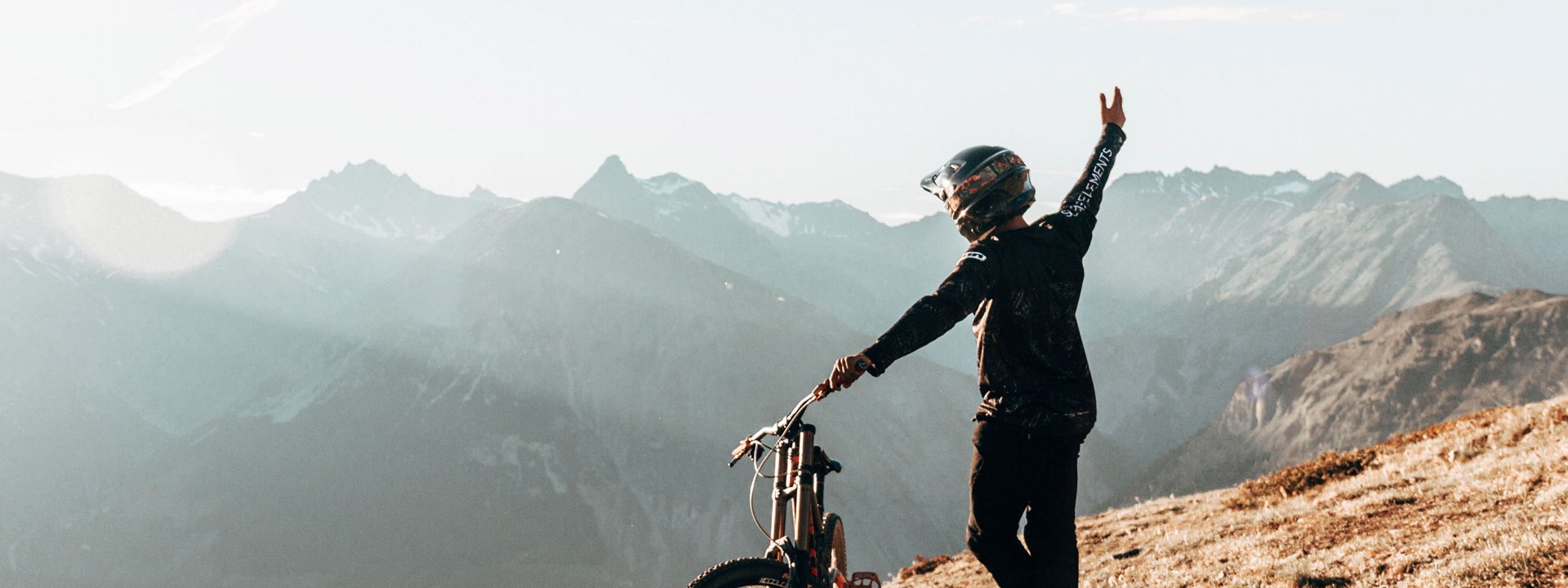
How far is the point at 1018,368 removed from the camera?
5.45 m

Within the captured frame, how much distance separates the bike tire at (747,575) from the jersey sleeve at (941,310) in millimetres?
1555

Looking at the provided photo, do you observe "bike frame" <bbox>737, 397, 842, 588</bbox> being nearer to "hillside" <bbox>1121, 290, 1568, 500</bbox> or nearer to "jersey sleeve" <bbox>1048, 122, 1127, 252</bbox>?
"jersey sleeve" <bbox>1048, 122, 1127, 252</bbox>

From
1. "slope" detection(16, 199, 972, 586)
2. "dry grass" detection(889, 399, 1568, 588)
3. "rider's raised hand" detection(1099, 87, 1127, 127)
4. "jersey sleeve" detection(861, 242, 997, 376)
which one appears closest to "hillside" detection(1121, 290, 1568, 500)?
"slope" detection(16, 199, 972, 586)

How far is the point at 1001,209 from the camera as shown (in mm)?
5691

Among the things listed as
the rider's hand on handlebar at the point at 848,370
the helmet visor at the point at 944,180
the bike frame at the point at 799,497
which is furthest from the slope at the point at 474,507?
the rider's hand on handlebar at the point at 848,370

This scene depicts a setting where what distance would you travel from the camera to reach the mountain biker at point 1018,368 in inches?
211

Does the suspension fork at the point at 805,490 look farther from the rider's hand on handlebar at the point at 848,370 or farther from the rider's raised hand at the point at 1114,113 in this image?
the rider's raised hand at the point at 1114,113

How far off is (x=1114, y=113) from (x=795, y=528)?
4038 millimetres

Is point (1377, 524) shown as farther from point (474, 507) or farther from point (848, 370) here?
point (474, 507)

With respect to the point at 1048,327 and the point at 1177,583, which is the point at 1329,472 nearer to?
the point at 1177,583

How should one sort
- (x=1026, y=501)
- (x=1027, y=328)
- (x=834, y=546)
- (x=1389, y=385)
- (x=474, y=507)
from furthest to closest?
1. (x=474, y=507)
2. (x=1389, y=385)
3. (x=834, y=546)
4. (x=1026, y=501)
5. (x=1027, y=328)

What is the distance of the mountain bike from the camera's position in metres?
5.69

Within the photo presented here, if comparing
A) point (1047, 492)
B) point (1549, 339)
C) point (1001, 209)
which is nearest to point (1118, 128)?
point (1001, 209)

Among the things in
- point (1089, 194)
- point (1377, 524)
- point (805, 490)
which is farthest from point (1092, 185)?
point (1377, 524)
